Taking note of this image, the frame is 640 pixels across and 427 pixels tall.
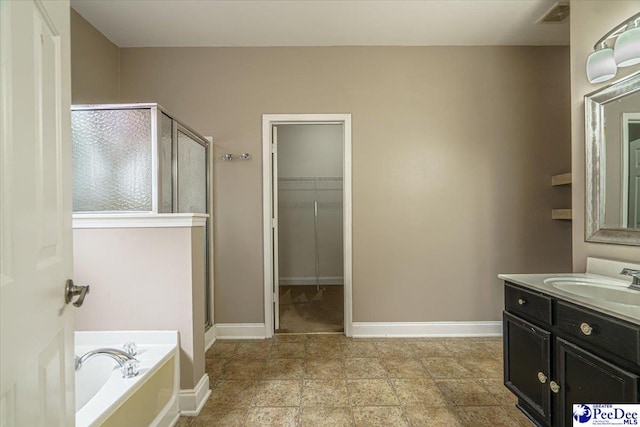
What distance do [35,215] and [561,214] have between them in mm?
3533

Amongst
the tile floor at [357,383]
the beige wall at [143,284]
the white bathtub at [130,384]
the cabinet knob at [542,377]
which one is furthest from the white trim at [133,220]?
the cabinet knob at [542,377]

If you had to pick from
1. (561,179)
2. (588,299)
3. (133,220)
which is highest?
(561,179)

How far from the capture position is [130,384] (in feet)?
4.73

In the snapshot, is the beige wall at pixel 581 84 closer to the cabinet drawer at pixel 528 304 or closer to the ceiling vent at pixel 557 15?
the ceiling vent at pixel 557 15

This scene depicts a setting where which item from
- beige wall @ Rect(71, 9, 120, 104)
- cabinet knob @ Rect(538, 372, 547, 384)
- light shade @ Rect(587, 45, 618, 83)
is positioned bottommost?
cabinet knob @ Rect(538, 372, 547, 384)

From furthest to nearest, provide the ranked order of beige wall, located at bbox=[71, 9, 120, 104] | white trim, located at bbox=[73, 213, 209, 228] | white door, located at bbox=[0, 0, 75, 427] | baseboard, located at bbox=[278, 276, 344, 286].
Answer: baseboard, located at bbox=[278, 276, 344, 286], beige wall, located at bbox=[71, 9, 120, 104], white trim, located at bbox=[73, 213, 209, 228], white door, located at bbox=[0, 0, 75, 427]

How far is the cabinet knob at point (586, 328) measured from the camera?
1.33 metres

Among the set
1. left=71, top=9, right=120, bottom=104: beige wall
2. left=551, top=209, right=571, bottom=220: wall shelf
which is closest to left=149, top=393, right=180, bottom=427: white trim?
left=71, top=9, right=120, bottom=104: beige wall

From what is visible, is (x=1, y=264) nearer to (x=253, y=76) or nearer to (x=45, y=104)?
(x=45, y=104)

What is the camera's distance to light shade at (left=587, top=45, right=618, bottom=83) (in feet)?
5.76

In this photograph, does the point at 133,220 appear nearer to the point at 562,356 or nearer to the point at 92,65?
the point at 92,65

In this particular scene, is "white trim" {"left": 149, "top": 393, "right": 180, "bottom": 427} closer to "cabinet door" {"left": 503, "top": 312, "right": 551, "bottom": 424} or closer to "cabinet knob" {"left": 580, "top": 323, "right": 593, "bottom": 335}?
"cabinet door" {"left": 503, "top": 312, "right": 551, "bottom": 424}

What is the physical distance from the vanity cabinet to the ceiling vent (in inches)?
87.1

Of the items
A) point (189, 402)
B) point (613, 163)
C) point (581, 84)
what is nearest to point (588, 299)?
point (613, 163)
